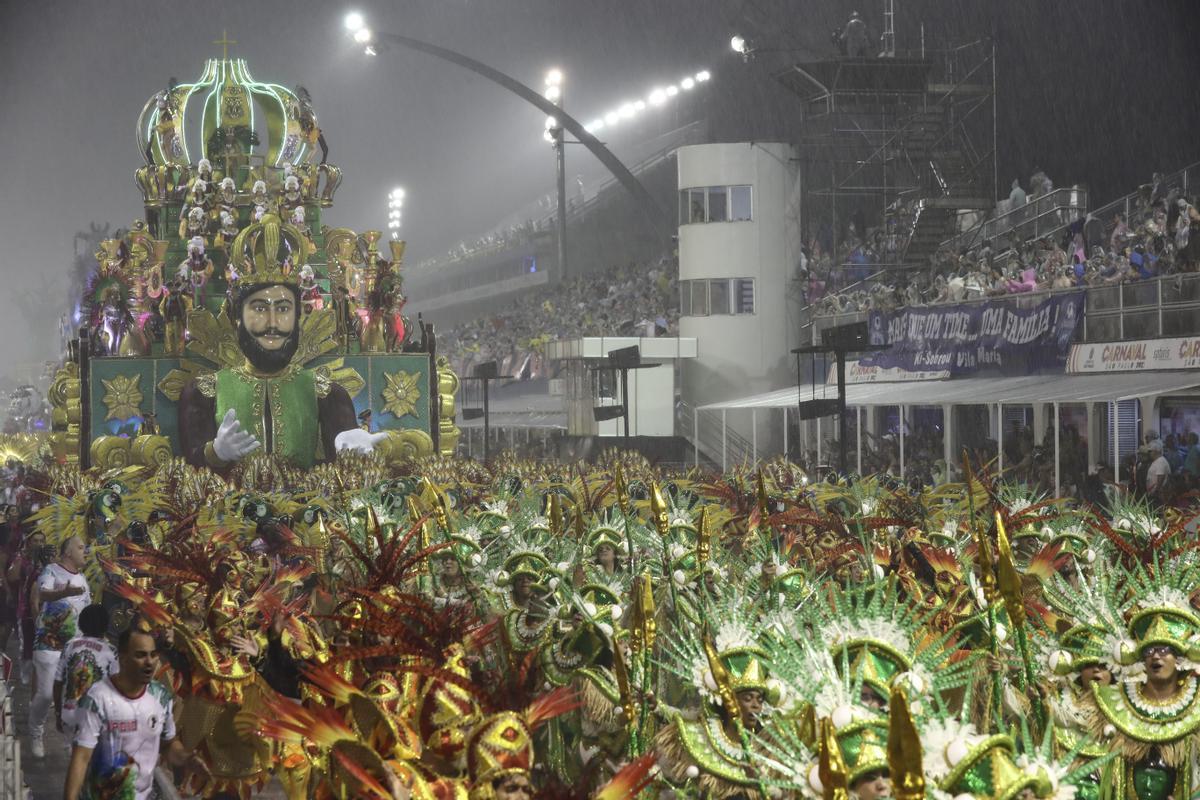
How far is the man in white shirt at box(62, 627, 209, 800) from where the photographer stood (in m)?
7.05

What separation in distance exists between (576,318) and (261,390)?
679 inches

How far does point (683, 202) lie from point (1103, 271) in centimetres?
1782

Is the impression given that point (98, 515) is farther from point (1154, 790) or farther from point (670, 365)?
point (670, 365)

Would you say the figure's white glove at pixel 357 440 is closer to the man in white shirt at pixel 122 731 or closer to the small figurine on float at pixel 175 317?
the small figurine on float at pixel 175 317

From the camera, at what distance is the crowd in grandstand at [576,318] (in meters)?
41.9

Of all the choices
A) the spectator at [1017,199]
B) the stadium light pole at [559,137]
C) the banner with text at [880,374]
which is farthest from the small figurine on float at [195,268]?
the stadium light pole at [559,137]

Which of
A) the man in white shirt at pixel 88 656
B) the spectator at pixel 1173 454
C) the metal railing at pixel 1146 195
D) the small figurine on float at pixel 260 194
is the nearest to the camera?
the man in white shirt at pixel 88 656

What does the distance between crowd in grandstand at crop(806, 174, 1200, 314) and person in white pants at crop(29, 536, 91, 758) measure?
14.0 meters

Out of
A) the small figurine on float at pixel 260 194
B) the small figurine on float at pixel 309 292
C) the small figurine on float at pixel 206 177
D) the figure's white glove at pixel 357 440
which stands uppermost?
the small figurine on float at pixel 206 177

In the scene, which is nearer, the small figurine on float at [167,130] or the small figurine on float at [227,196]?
the small figurine on float at [227,196]

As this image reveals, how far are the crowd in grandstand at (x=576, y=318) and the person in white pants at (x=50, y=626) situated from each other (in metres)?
28.5

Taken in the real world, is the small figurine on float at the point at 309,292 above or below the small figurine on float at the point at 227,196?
below

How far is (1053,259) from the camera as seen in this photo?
80.5 feet

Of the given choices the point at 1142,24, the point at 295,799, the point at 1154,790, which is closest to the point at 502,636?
the point at 295,799
